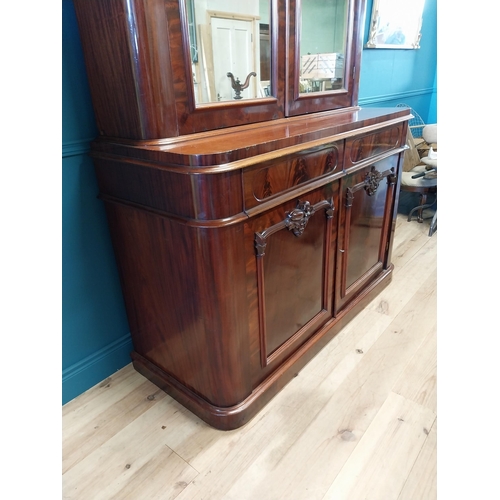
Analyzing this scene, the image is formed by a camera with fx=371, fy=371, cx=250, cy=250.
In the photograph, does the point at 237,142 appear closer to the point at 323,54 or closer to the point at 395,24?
the point at 323,54

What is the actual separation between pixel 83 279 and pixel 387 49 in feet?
9.45

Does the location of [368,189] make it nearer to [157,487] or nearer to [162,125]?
[162,125]

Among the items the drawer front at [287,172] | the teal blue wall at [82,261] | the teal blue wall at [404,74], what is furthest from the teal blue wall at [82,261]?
the teal blue wall at [404,74]

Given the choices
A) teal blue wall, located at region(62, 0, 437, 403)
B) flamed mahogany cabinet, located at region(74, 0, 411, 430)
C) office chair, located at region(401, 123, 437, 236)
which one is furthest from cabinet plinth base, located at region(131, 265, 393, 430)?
office chair, located at region(401, 123, 437, 236)

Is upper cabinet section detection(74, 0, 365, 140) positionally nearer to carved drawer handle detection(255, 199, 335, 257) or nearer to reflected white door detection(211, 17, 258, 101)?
reflected white door detection(211, 17, 258, 101)

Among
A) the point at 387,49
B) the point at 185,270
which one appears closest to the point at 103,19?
the point at 185,270

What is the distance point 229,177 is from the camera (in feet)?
3.06

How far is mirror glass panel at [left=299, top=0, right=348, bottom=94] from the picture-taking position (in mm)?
1404

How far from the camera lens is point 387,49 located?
2.94 meters

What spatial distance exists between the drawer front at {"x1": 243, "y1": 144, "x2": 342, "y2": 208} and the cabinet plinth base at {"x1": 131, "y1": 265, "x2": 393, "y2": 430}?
0.69 meters

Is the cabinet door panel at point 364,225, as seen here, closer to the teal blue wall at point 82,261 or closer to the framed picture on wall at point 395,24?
the teal blue wall at point 82,261

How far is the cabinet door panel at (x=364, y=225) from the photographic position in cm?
152

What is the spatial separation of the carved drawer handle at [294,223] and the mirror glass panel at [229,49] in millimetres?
415

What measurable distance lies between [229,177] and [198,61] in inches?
15.9
